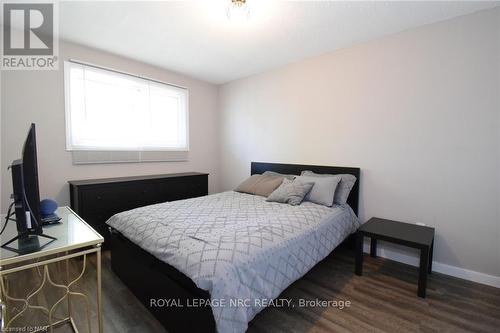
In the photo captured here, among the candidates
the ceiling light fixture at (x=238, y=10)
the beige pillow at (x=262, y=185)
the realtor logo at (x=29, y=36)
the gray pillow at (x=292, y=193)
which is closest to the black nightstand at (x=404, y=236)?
the gray pillow at (x=292, y=193)

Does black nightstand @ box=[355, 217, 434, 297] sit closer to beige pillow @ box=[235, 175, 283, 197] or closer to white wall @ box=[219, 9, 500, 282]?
white wall @ box=[219, 9, 500, 282]

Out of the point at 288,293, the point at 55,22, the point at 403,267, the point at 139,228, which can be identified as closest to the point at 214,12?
the point at 55,22

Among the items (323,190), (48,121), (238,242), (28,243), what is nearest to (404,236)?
(323,190)

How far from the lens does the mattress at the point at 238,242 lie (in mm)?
1275

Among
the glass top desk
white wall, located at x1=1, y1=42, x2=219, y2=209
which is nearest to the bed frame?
the glass top desk

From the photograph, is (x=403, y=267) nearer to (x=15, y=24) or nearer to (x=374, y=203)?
(x=374, y=203)

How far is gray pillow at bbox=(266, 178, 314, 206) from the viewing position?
2.58 m

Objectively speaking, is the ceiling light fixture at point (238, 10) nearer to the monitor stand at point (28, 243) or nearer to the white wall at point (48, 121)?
the white wall at point (48, 121)

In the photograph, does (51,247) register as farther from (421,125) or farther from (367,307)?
(421,125)

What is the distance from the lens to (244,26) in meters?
2.32

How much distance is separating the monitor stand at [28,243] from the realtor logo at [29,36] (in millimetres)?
1990

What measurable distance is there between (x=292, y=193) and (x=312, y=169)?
0.68 metres

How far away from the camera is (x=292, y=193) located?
2619mm

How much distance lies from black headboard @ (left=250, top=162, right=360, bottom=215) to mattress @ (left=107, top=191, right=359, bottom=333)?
301 mm
